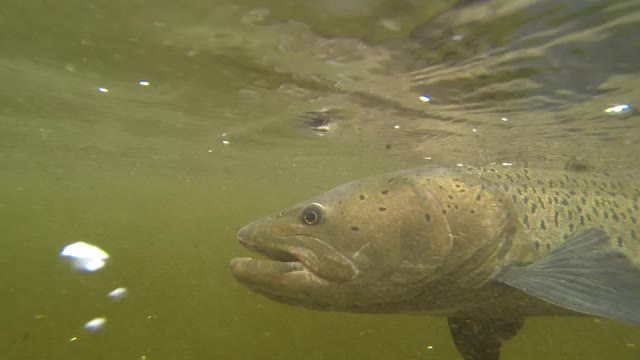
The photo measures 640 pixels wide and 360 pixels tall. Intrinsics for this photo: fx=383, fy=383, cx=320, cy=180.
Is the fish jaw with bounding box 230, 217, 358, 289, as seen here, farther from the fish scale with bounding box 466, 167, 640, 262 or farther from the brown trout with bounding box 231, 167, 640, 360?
the fish scale with bounding box 466, 167, 640, 262

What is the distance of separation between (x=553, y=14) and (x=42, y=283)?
2038cm

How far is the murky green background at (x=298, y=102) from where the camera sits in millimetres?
6535

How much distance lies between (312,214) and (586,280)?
2406mm

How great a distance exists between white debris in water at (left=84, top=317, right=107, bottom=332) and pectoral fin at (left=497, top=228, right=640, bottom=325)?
11.2 meters

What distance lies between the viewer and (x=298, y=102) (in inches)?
460

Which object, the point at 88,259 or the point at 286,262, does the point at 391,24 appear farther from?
the point at 88,259

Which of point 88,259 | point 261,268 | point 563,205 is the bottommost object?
point 88,259

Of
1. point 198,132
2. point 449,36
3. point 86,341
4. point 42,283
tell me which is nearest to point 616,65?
point 449,36

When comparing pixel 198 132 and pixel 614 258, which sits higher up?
pixel 198 132

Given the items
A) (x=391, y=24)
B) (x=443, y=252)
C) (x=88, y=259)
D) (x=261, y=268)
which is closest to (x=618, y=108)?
(x=391, y=24)

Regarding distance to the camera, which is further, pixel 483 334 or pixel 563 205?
pixel 483 334

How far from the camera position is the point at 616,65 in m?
7.35

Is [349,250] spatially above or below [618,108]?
below

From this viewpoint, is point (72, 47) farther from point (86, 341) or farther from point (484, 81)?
point (484, 81)
